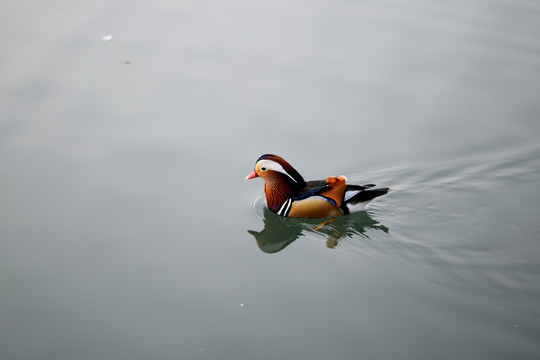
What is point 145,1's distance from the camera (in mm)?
11055

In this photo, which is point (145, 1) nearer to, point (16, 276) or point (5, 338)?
point (16, 276)

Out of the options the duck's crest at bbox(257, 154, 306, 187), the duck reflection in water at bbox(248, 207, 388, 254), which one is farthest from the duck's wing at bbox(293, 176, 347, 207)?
the duck reflection in water at bbox(248, 207, 388, 254)

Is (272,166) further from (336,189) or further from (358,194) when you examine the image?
(358,194)

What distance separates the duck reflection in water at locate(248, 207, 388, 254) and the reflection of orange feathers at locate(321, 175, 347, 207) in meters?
0.32

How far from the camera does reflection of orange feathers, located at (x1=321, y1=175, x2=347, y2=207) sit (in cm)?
674

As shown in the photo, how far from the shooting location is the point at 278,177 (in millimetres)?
7055

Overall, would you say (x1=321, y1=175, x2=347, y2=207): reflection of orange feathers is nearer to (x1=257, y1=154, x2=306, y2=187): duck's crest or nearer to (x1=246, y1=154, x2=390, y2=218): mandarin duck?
(x1=246, y1=154, x2=390, y2=218): mandarin duck

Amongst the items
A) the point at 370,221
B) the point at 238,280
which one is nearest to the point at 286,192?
the point at 370,221

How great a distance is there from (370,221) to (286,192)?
105cm

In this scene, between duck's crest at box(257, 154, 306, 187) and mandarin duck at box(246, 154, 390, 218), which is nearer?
mandarin duck at box(246, 154, 390, 218)

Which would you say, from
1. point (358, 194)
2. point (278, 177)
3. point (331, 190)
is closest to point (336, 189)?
point (331, 190)

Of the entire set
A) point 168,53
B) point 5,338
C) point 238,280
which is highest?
point 168,53

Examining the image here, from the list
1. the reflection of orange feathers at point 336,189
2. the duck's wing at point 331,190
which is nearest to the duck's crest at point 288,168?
the duck's wing at point 331,190

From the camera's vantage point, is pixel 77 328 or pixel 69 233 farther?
pixel 69 233
